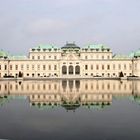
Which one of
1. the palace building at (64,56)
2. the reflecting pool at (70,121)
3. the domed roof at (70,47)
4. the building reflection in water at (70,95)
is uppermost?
the domed roof at (70,47)

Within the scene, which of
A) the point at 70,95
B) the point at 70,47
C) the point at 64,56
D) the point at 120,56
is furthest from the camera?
the point at 120,56

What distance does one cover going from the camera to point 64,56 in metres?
93.1

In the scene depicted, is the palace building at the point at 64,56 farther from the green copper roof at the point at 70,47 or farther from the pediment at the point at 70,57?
the pediment at the point at 70,57

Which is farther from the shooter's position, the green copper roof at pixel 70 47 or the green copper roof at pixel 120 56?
the green copper roof at pixel 120 56

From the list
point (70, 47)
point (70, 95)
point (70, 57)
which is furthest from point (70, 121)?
point (70, 47)

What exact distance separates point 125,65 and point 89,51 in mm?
10814

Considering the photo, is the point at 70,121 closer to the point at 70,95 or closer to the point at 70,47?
the point at 70,95

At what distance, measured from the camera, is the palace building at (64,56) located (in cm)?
9400

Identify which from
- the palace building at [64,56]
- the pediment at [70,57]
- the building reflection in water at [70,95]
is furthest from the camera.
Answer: the palace building at [64,56]

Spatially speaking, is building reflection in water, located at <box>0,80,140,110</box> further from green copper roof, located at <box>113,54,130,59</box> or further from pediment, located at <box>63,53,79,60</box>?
green copper roof, located at <box>113,54,130,59</box>

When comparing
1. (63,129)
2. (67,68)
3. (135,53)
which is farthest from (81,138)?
(135,53)

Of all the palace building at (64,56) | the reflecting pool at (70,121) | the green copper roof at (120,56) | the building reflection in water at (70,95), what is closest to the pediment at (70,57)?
the palace building at (64,56)

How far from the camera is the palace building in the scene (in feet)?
308

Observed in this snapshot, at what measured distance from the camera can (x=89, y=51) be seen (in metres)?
95.4
